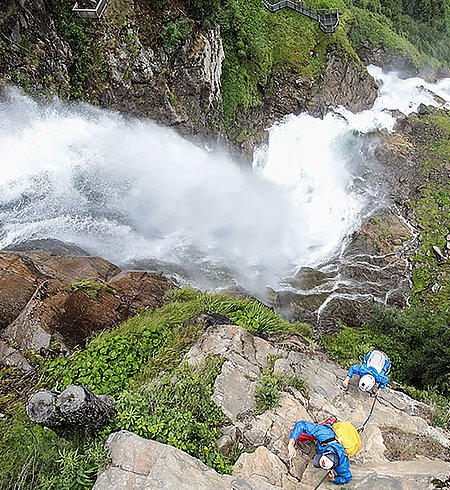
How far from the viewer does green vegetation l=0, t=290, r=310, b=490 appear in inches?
199

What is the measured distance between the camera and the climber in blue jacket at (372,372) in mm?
7125

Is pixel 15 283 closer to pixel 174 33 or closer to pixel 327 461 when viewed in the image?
pixel 327 461

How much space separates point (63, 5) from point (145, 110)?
14.1 feet

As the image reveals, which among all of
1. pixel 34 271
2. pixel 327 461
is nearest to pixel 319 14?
pixel 34 271

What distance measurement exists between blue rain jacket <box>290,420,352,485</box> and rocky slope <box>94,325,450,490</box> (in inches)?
7.6

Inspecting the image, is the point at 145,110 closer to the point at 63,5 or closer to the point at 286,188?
the point at 63,5

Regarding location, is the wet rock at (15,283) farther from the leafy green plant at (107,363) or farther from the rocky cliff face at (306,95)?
the rocky cliff face at (306,95)

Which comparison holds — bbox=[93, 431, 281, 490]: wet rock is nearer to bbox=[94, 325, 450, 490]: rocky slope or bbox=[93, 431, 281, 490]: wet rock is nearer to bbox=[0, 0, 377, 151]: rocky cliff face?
bbox=[94, 325, 450, 490]: rocky slope

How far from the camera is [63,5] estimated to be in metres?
14.0

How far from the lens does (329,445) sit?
18.0 feet

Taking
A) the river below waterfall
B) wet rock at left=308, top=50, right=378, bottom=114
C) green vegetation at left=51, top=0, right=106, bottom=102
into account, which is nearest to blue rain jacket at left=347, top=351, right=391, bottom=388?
the river below waterfall

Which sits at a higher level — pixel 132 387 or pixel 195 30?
pixel 195 30

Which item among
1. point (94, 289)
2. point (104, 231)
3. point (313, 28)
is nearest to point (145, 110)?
point (104, 231)

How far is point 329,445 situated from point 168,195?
39.1ft
